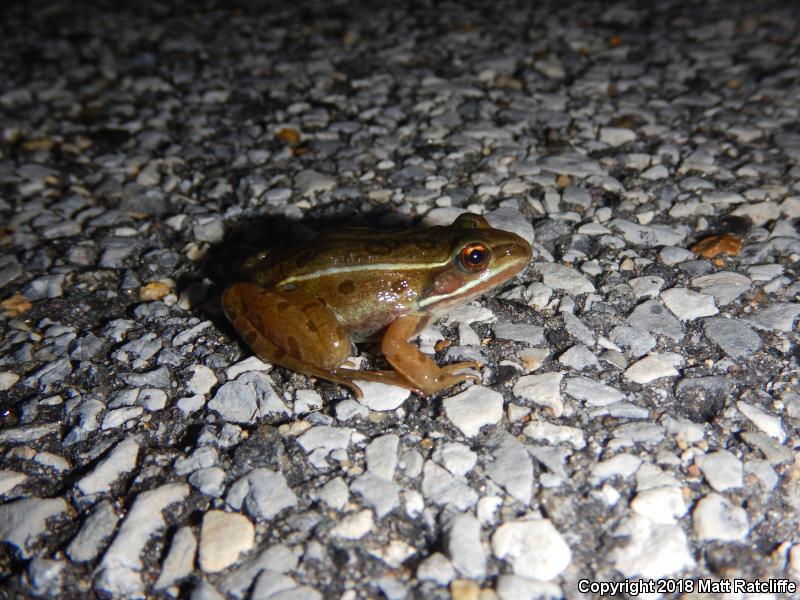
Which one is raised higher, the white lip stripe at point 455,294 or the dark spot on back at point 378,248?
the dark spot on back at point 378,248

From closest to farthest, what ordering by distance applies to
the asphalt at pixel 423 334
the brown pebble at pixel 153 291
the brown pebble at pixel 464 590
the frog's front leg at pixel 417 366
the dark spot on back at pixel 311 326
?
the brown pebble at pixel 464 590
the asphalt at pixel 423 334
the frog's front leg at pixel 417 366
the dark spot on back at pixel 311 326
the brown pebble at pixel 153 291

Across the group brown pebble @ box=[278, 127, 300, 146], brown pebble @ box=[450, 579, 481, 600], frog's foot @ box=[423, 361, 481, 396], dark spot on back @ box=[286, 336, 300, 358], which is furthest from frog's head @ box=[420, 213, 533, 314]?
brown pebble @ box=[278, 127, 300, 146]

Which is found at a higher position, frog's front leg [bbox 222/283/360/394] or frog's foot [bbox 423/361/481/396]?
frog's front leg [bbox 222/283/360/394]

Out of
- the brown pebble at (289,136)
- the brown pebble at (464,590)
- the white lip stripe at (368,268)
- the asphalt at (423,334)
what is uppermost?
the white lip stripe at (368,268)

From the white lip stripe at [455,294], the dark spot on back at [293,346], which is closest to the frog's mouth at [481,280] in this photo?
the white lip stripe at [455,294]

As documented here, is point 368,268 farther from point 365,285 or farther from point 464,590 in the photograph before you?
point 464,590

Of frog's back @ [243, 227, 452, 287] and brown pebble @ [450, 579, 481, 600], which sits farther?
frog's back @ [243, 227, 452, 287]

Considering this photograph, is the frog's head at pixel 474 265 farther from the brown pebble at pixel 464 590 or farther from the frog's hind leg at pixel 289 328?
the brown pebble at pixel 464 590

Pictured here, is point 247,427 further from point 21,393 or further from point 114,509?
point 21,393

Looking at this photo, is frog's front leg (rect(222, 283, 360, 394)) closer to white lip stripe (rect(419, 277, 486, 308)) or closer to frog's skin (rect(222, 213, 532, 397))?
frog's skin (rect(222, 213, 532, 397))
